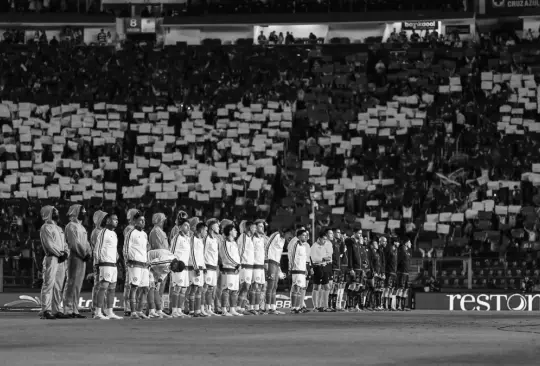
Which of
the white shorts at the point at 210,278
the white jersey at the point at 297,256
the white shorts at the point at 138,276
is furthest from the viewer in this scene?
the white jersey at the point at 297,256

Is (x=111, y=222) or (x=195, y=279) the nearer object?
(x=111, y=222)

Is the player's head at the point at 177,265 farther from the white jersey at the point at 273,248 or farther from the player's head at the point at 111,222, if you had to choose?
the white jersey at the point at 273,248

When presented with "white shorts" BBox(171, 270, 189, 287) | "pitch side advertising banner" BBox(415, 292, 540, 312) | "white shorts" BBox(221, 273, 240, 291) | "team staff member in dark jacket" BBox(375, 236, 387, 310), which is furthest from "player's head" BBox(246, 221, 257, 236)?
"pitch side advertising banner" BBox(415, 292, 540, 312)

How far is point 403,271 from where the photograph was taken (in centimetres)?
4016

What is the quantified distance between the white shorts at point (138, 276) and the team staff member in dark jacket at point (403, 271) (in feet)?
47.4

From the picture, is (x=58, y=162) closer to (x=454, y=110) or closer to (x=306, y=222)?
(x=306, y=222)

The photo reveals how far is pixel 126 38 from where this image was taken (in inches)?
2194

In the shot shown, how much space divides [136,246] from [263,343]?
32.0ft

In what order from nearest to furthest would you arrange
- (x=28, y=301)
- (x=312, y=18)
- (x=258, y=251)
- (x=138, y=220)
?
(x=138, y=220)
(x=258, y=251)
(x=28, y=301)
(x=312, y=18)

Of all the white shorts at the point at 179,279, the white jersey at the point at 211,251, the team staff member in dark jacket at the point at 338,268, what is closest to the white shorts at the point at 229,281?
the white jersey at the point at 211,251

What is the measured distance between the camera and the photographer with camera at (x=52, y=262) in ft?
88.8

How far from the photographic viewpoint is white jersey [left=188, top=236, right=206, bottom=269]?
97.8 feet

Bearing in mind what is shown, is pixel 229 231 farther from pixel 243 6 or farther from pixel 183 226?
pixel 243 6

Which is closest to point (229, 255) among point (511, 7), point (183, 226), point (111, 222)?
point (183, 226)
